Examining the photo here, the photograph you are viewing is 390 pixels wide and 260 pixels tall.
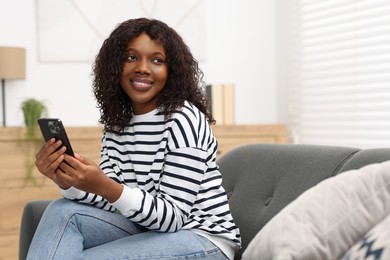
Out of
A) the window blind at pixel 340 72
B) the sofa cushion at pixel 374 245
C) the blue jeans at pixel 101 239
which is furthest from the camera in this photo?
the window blind at pixel 340 72

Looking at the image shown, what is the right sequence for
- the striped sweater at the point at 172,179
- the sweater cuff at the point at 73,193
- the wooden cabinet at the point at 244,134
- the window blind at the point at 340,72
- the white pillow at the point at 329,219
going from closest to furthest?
the white pillow at the point at 329,219, the striped sweater at the point at 172,179, the sweater cuff at the point at 73,193, the window blind at the point at 340,72, the wooden cabinet at the point at 244,134

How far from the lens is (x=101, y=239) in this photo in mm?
1892

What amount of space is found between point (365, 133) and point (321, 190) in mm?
2884

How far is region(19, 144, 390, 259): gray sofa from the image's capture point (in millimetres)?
1989

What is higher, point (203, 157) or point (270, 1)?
point (270, 1)

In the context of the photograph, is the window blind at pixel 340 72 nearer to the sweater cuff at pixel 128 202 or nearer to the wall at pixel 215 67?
the wall at pixel 215 67

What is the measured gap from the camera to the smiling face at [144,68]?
204 centimetres

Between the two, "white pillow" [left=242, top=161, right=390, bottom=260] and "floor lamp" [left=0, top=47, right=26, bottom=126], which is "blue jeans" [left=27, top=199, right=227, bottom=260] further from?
"floor lamp" [left=0, top=47, right=26, bottom=126]

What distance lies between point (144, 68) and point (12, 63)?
2288 millimetres

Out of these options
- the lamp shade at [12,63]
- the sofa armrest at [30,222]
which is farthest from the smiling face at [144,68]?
the lamp shade at [12,63]

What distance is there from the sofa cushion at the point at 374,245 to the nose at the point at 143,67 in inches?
37.7


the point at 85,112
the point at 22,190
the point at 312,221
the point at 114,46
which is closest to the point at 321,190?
the point at 312,221

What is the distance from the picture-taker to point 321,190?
1393mm

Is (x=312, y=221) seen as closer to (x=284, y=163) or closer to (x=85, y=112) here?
(x=284, y=163)
